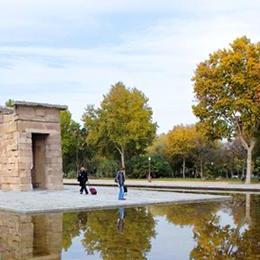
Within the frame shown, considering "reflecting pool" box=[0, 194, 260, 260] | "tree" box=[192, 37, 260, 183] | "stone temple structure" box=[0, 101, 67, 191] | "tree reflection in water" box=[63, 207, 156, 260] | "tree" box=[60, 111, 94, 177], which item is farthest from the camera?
"tree" box=[60, 111, 94, 177]

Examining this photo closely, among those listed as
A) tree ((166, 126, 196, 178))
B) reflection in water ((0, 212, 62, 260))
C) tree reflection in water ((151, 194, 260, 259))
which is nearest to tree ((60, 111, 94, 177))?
tree ((166, 126, 196, 178))

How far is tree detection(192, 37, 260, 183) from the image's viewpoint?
43.6 metres

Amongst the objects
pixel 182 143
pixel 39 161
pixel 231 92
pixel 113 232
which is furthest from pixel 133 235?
pixel 182 143

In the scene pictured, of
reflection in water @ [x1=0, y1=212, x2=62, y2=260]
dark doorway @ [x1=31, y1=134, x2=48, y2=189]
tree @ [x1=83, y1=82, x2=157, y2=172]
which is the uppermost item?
tree @ [x1=83, y1=82, x2=157, y2=172]

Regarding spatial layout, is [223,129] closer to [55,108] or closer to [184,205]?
[55,108]

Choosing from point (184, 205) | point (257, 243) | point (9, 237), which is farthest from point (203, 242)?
point (184, 205)

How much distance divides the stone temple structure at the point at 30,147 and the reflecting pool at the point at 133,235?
11948 millimetres

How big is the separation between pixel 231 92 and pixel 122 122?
20908 mm

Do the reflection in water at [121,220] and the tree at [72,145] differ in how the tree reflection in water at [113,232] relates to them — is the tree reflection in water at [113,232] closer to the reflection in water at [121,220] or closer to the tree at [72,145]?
the reflection in water at [121,220]

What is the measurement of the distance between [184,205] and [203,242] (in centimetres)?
955

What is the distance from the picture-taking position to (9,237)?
1156cm

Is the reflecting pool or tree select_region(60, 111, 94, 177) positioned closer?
the reflecting pool

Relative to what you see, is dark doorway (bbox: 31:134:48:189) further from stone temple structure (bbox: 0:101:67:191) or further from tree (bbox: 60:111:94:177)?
tree (bbox: 60:111:94:177)

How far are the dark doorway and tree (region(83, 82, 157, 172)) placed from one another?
3093 centimetres
